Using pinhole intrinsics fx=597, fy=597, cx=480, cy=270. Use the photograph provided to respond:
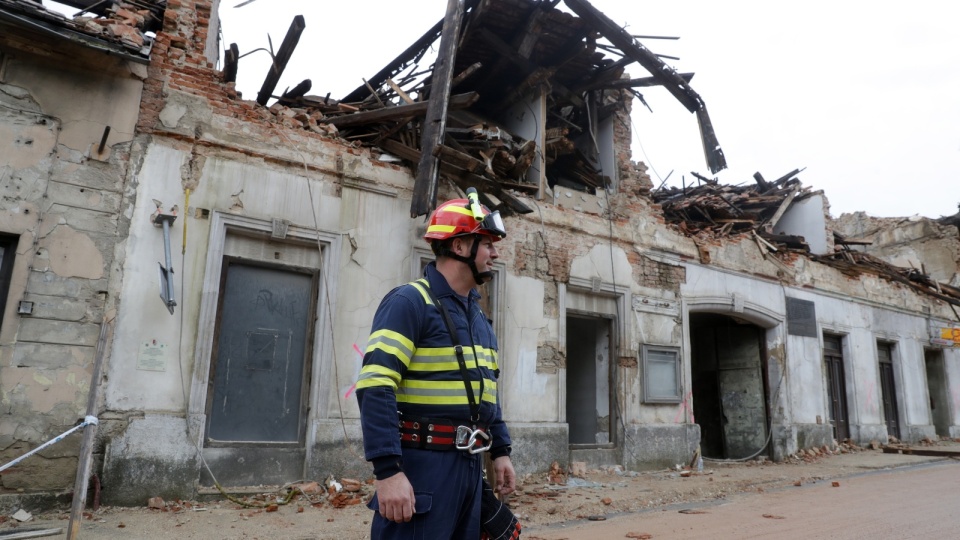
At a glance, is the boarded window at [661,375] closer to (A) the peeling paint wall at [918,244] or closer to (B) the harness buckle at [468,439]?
(B) the harness buckle at [468,439]

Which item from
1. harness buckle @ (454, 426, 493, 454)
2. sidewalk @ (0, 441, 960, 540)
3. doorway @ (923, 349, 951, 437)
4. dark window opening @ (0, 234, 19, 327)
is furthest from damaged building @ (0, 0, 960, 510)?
doorway @ (923, 349, 951, 437)

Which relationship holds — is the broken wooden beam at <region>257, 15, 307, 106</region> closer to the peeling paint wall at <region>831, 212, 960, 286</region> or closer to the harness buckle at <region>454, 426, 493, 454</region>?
the harness buckle at <region>454, 426, 493, 454</region>

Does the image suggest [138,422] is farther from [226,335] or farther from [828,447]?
[828,447]

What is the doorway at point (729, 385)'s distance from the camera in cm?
1256

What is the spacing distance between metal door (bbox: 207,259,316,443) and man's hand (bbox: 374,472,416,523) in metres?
5.30

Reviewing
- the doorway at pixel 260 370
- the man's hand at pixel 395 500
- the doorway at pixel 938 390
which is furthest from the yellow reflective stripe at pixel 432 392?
the doorway at pixel 938 390

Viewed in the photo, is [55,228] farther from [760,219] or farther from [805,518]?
[760,219]

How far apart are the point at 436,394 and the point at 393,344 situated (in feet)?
0.93

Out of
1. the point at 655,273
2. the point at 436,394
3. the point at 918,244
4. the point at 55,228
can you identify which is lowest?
the point at 436,394

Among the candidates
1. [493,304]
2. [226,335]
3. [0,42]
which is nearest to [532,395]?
[493,304]

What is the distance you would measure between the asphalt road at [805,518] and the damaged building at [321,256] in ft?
8.73

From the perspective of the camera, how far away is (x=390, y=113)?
8.26 meters

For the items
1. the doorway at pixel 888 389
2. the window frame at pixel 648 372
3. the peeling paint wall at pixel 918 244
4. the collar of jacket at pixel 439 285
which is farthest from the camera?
the peeling paint wall at pixel 918 244

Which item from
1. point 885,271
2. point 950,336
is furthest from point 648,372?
point 950,336
